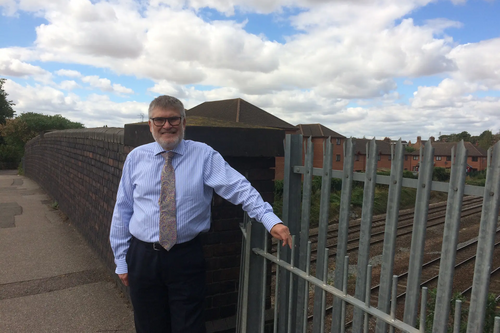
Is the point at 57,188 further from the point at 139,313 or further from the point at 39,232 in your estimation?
the point at 139,313

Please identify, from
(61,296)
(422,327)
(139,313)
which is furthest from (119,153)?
(422,327)

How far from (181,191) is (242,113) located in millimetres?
30556

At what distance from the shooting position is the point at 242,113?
32562mm

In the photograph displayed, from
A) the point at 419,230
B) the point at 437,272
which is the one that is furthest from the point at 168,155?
the point at 437,272

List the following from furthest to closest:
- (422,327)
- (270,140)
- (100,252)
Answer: (100,252) < (270,140) < (422,327)

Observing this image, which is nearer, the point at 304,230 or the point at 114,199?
the point at 304,230

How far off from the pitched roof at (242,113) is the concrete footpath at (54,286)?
84.5ft

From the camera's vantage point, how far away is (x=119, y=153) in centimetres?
425

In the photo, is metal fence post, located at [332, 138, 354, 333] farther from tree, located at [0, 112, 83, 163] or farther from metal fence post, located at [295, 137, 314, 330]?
tree, located at [0, 112, 83, 163]

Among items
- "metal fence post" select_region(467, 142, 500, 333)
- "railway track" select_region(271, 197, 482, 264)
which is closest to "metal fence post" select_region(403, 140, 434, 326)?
"metal fence post" select_region(467, 142, 500, 333)

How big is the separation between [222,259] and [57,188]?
7765 millimetres

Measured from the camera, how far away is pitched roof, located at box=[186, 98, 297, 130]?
32344 mm

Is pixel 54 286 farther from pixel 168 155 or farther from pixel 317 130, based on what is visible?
pixel 317 130

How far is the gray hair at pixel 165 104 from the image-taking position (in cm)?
236
